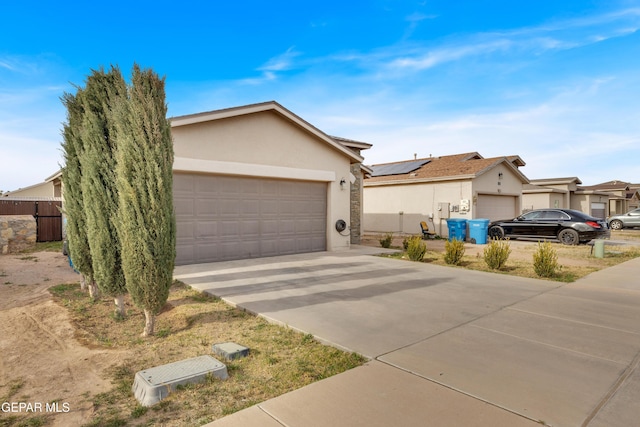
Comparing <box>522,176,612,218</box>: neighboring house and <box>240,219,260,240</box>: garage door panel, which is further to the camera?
<box>522,176,612,218</box>: neighboring house

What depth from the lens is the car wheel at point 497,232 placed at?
15.9 metres

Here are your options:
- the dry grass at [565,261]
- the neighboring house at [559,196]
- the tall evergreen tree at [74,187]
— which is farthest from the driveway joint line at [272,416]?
the neighboring house at [559,196]

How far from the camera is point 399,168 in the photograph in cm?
2144

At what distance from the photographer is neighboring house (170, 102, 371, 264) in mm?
8828

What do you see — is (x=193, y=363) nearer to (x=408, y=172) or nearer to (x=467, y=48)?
(x=467, y=48)

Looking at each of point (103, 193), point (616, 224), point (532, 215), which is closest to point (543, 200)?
point (616, 224)

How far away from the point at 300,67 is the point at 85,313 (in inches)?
423

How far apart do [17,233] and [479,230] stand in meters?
19.3

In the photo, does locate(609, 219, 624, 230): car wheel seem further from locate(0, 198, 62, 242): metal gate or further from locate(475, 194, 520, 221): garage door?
locate(0, 198, 62, 242): metal gate

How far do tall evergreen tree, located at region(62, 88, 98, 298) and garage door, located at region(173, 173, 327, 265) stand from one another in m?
3.00

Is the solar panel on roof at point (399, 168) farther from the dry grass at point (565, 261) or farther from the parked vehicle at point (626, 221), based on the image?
the parked vehicle at point (626, 221)

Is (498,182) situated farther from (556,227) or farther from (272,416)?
(272,416)

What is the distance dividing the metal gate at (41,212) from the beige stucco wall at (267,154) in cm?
1089

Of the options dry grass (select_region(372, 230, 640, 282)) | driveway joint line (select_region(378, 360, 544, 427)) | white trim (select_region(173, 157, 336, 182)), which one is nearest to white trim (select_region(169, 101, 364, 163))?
white trim (select_region(173, 157, 336, 182))
